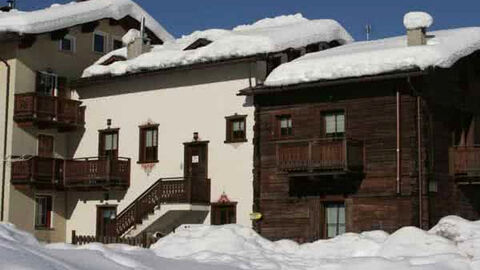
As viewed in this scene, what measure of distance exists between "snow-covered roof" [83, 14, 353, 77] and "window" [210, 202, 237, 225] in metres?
5.40

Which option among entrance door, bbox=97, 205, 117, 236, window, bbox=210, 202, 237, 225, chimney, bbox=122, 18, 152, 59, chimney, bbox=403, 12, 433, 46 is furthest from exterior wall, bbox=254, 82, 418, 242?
chimney, bbox=122, 18, 152, 59

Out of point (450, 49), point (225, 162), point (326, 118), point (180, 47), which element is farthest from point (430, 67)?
point (180, 47)

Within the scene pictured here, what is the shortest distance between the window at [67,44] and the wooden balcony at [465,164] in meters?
17.0

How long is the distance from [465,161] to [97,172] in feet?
46.1

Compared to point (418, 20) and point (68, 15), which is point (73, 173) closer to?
point (68, 15)

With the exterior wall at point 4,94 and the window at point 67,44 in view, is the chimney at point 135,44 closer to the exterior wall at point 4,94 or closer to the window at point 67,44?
the window at point 67,44

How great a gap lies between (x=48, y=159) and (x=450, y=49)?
16.2 meters

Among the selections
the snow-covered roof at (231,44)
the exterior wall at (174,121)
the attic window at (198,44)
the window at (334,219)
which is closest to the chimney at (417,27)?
the snow-covered roof at (231,44)

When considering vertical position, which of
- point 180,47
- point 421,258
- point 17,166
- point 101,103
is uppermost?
point 180,47

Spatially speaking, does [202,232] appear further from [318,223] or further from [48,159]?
[48,159]

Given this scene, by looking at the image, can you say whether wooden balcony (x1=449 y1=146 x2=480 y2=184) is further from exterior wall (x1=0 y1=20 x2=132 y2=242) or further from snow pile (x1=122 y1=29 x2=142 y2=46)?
exterior wall (x1=0 y1=20 x2=132 y2=242)

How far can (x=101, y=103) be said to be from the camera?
34.3 metres

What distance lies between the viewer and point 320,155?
86.9 feet

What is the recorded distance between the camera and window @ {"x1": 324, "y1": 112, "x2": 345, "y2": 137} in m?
27.9
